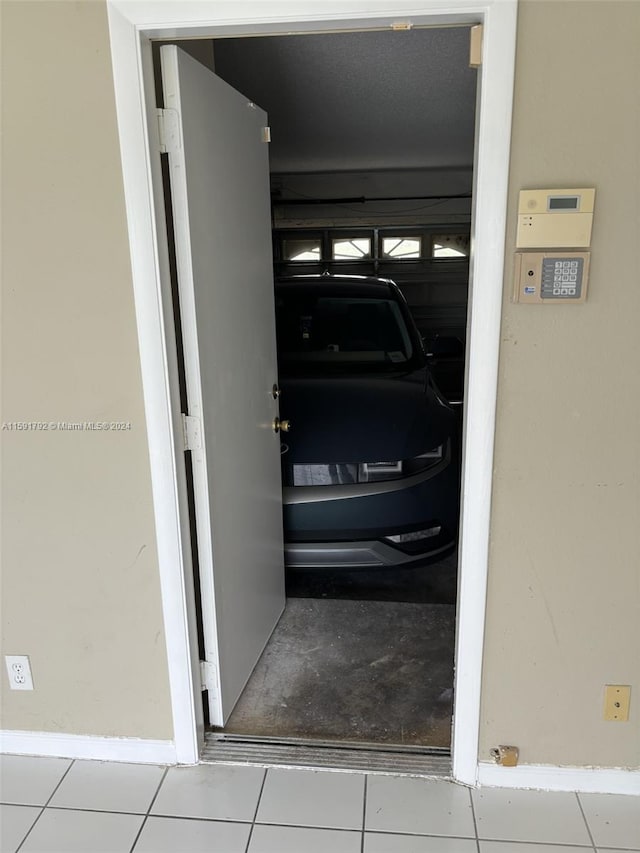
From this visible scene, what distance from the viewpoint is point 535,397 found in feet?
4.92

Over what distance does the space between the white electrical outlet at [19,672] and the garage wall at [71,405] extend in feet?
0.07

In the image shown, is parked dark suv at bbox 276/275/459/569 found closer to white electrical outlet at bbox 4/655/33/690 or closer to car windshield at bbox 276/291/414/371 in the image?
car windshield at bbox 276/291/414/371

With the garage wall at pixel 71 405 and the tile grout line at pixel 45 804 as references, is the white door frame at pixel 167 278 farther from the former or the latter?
the tile grout line at pixel 45 804

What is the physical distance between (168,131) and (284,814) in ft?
6.22

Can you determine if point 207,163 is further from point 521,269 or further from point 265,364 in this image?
A: point 521,269

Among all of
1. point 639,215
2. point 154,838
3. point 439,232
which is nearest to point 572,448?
point 639,215

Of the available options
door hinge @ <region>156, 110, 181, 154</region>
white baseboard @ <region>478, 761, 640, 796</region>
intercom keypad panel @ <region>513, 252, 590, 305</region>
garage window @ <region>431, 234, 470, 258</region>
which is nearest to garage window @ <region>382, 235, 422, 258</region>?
garage window @ <region>431, 234, 470, 258</region>

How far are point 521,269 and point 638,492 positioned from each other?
2.12 feet

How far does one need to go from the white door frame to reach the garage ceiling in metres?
0.42

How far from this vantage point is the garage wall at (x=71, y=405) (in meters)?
1.47

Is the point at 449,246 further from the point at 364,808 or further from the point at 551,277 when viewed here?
the point at 364,808

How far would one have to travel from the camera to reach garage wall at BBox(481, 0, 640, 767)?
1329 millimetres

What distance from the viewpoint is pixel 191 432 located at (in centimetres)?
172

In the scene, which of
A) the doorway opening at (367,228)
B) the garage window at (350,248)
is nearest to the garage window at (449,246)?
the doorway opening at (367,228)
